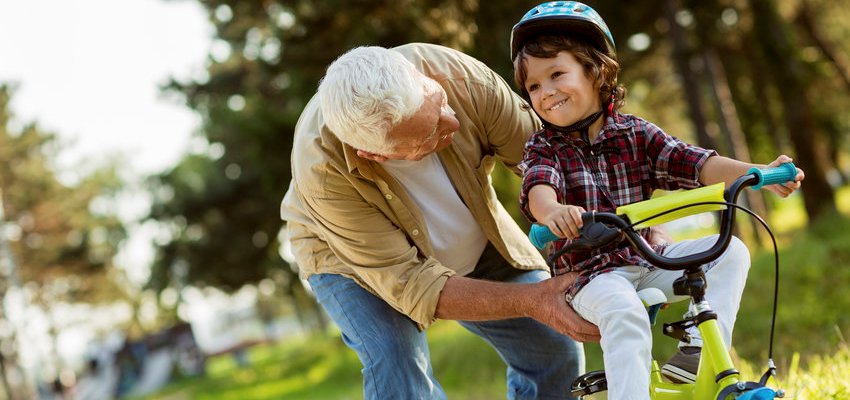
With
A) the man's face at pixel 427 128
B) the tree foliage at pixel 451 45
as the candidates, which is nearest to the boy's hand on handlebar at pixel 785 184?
the man's face at pixel 427 128

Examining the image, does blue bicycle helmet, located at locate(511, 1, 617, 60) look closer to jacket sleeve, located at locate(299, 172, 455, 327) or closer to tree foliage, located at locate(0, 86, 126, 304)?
jacket sleeve, located at locate(299, 172, 455, 327)

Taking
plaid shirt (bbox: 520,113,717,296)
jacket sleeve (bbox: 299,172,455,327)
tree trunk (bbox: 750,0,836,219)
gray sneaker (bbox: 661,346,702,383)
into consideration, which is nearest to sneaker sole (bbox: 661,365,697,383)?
gray sneaker (bbox: 661,346,702,383)

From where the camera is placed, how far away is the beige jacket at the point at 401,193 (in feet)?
11.8

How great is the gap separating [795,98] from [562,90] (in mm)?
12151

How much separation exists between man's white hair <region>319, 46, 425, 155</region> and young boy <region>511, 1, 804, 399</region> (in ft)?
1.38

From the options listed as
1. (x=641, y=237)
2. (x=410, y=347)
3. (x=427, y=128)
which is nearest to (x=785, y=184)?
(x=641, y=237)

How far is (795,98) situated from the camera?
46.5 feet

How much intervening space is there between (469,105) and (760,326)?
6.89 meters

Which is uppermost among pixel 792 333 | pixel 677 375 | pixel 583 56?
pixel 583 56

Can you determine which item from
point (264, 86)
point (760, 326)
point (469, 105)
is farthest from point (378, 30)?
point (264, 86)

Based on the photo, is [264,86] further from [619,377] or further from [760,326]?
[619,377]

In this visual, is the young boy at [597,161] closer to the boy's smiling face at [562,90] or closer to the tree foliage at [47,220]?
the boy's smiling face at [562,90]

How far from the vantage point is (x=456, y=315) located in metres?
3.54

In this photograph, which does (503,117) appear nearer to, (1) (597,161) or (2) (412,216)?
(2) (412,216)
